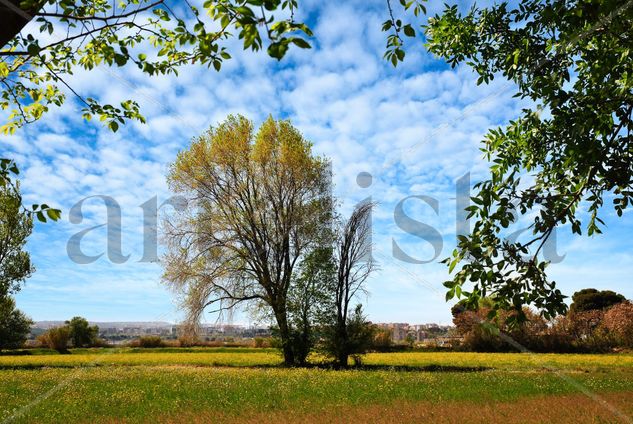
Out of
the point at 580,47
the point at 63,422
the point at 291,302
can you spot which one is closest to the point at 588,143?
the point at 580,47

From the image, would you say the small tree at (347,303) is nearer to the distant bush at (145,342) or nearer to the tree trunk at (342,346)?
the tree trunk at (342,346)

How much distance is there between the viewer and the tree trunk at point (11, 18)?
3.37 m

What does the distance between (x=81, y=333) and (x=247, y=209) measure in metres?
50.6

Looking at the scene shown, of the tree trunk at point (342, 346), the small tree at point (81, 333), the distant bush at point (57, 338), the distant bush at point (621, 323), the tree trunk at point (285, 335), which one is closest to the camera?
the tree trunk at point (342, 346)

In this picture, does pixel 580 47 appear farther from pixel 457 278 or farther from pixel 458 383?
pixel 458 383

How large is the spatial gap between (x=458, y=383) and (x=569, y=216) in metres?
16.8

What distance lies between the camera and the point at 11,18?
3451 mm

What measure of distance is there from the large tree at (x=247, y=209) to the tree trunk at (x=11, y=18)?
30532mm

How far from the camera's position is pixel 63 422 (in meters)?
11.8

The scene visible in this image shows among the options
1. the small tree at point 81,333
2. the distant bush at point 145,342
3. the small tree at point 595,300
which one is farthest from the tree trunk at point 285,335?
the small tree at point 595,300

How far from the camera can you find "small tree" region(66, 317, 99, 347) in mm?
69125

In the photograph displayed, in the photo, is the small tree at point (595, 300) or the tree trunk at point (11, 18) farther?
the small tree at point (595, 300)

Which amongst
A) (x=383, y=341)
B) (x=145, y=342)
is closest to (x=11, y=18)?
(x=383, y=341)

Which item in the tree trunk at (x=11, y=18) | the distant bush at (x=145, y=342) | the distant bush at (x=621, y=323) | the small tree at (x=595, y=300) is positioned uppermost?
the tree trunk at (x=11, y=18)
